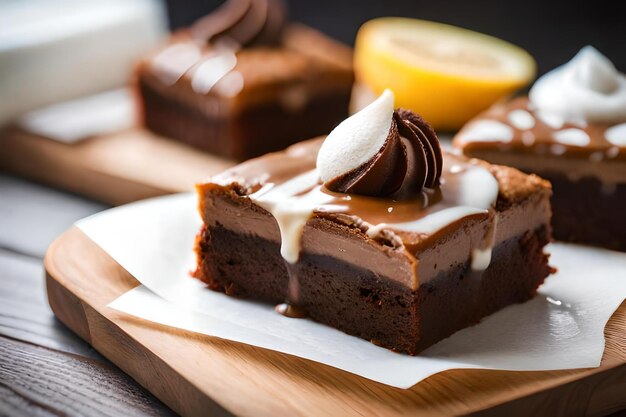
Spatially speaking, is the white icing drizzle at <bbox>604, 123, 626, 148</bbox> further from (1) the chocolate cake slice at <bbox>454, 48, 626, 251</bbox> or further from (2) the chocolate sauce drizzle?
(2) the chocolate sauce drizzle

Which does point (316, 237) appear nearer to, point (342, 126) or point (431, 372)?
point (342, 126)

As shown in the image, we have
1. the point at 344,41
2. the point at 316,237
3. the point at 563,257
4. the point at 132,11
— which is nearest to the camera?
the point at 316,237

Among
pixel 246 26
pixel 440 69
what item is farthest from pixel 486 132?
pixel 246 26

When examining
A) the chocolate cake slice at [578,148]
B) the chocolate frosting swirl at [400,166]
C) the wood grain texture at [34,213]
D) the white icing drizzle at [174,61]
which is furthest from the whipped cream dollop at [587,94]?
the wood grain texture at [34,213]

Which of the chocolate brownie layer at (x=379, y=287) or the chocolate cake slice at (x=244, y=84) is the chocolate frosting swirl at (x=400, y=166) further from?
the chocolate cake slice at (x=244, y=84)

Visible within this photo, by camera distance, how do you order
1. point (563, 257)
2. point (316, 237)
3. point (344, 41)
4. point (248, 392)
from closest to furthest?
1. point (248, 392)
2. point (316, 237)
3. point (563, 257)
4. point (344, 41)

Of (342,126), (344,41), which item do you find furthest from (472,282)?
(344,41)

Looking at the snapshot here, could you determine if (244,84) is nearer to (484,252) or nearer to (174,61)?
(174,61)
